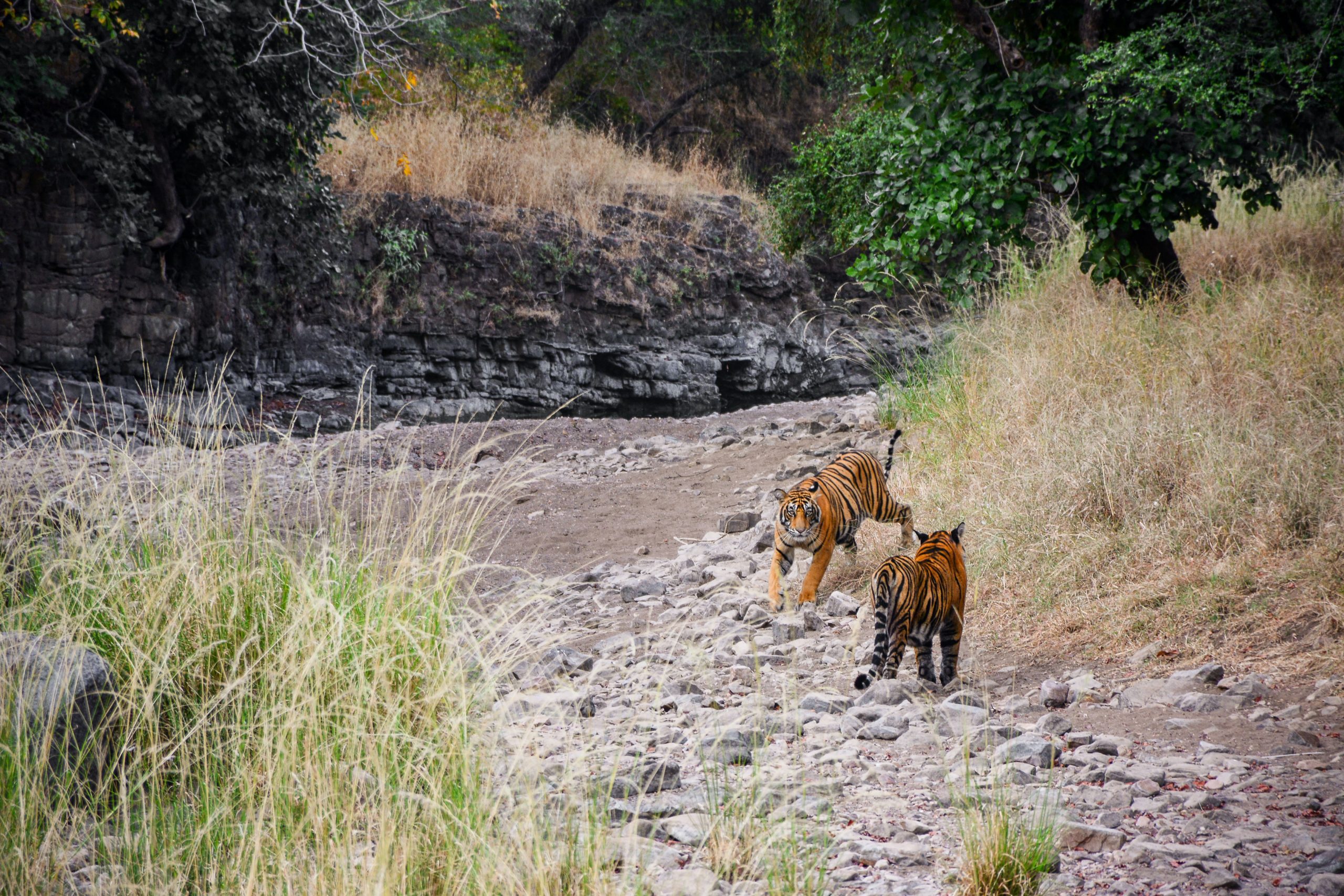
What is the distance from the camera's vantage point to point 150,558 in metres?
3.55

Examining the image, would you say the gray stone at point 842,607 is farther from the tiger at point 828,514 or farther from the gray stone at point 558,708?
the gray stone at point 558,708

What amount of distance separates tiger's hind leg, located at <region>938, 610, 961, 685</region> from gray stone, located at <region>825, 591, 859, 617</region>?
0.81 metres

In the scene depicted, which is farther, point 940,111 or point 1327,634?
point 940,111


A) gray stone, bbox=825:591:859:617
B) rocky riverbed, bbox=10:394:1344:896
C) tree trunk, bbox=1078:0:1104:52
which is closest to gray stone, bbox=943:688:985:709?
rocky riverbed, bbox=10:394:1344:896

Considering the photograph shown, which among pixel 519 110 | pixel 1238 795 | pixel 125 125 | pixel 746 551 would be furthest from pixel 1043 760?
pixel 519 110

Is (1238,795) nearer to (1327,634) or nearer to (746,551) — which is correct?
(1327,634)

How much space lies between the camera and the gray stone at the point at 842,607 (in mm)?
4520

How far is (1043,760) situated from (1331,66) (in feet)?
16.6

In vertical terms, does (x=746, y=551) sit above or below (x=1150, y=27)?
below

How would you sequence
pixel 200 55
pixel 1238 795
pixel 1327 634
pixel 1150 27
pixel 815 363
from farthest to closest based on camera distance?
pixel 815 363
pixel 200 55
pixel 1150 27
pixel 1327 634
pixel 1238 795

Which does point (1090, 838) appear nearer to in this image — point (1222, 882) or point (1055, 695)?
point (1222, 882)

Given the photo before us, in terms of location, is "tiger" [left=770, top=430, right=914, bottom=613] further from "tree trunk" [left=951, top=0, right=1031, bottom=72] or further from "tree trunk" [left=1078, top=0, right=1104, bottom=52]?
"tree trunk" [left=1078, top=0, right=1104, bottom=52]

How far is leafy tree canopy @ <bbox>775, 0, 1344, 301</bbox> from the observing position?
570 cm

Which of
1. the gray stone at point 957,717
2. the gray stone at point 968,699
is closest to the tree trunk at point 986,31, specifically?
the gray stone at point 968,699
